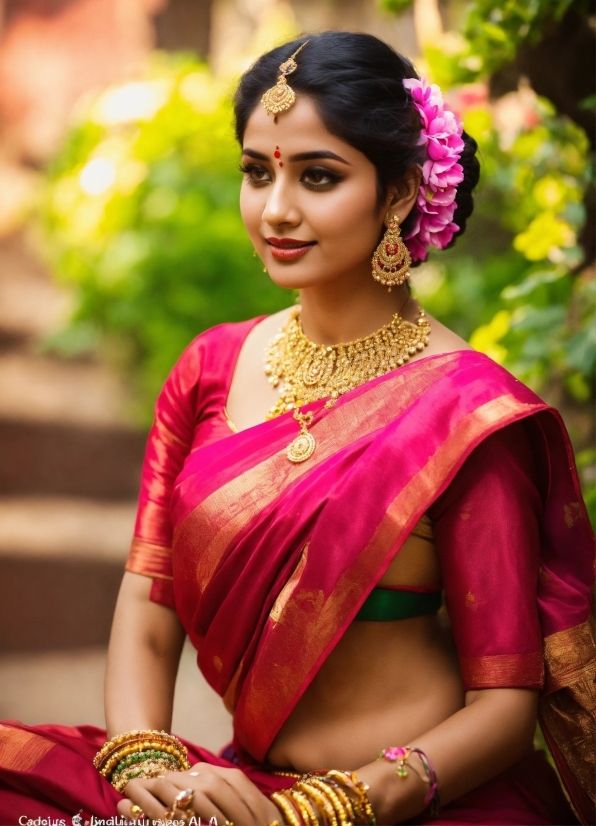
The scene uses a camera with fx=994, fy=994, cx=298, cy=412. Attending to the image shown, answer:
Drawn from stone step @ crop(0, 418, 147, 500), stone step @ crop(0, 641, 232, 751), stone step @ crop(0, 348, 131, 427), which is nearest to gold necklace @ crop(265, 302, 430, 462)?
stone step @ crop(0, 641, 232, 751)

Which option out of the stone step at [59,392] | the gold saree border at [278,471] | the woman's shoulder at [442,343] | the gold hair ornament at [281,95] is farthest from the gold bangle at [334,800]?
the stone step at [59,392]

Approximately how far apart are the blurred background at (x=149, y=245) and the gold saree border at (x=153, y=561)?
33.6 inches

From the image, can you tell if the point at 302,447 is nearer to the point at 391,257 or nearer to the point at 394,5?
the point at 391,257

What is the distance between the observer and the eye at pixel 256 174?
69.7 inches

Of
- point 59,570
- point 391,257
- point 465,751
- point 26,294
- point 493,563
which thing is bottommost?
point 59,570

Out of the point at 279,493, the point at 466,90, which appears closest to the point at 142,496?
the point at 279,493

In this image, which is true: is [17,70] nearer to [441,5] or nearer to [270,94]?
[441,5]

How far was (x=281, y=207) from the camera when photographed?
1693mm

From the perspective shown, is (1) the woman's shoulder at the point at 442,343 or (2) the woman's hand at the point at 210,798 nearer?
(2) the woman's hand at the point at 210,798

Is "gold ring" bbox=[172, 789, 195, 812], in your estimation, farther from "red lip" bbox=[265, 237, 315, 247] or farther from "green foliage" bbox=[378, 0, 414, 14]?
"green foliage" bbox=[378, 0, 414, 14]

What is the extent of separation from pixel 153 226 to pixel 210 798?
3.14 m

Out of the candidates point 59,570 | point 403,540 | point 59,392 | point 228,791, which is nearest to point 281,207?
point 403,540

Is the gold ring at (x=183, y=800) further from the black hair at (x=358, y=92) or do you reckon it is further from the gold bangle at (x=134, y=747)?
the black hair at (x=358, y=92)

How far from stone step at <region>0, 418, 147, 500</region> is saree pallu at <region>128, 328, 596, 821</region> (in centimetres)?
310
